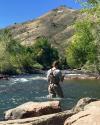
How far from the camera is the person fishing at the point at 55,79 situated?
90.0 ft

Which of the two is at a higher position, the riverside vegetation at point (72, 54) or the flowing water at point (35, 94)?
the riverside vegetation at point (72, 54)

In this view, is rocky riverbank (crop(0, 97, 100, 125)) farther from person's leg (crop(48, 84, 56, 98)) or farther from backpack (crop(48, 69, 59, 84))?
person's leg (crop(48, 84, 56, 98))

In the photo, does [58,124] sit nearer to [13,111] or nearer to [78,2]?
[13,111]

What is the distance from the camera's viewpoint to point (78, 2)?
32.8 m

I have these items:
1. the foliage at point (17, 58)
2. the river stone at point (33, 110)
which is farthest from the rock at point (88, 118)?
the foliage at point (17, 58)

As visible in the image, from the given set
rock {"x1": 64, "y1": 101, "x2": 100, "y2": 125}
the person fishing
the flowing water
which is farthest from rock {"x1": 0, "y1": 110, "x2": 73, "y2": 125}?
the person fishing

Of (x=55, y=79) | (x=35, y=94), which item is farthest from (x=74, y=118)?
(x=35, y=94)

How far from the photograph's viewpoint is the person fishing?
27.4 meters

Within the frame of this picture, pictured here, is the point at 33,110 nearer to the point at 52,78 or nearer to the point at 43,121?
the point at 43,121

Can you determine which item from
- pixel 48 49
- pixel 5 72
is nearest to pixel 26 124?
pixel 5 72

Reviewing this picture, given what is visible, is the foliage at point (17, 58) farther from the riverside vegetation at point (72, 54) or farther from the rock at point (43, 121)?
the rock at point (43, 121)

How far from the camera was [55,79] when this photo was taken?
27.9 m

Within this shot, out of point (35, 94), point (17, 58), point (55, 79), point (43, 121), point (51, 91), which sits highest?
point (17, 58)

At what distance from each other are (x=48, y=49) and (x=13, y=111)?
477 feet
